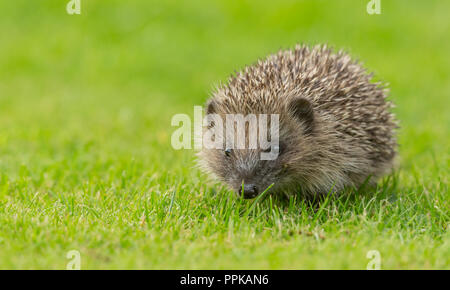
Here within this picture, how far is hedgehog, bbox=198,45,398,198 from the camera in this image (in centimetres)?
625

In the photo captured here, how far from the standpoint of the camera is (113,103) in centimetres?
1278

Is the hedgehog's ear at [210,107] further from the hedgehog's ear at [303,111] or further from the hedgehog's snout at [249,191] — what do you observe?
the hedgehog's snout at [249,191]

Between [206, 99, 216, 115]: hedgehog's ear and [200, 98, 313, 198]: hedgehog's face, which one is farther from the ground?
[206, 99, 216, 115]: hedgehog's ear

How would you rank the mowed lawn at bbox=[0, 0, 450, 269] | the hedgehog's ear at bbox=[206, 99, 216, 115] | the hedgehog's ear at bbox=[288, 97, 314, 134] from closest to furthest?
the mowed lawn at bbox=[0, 0, 450, 269]
the hedgehog's ear at bbox=[288, 97, 314, 134]
the hedgehog's ear at bbox=[206, 99, 216, 115]

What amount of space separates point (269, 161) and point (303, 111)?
0.78 m

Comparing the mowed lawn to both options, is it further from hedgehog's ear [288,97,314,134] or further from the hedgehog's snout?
hedgehog's ear [288,97,314,134]

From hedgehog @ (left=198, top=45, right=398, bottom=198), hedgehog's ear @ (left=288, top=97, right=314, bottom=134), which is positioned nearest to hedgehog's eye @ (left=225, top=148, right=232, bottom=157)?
hedgehog @ (left=198, top=45, right=398, bottom=198)

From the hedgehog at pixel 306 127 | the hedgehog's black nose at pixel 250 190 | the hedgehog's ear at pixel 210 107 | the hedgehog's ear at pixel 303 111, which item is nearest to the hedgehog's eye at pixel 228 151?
the hedgehog at pixel 306 127

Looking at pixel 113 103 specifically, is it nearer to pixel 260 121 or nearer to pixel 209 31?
pixel 209 31

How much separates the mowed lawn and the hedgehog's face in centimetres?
26

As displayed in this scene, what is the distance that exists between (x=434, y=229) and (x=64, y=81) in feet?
36.3

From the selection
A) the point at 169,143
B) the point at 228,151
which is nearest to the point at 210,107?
the point at 228,151

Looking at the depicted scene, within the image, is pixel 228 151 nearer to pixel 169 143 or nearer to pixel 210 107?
pixel 210 107

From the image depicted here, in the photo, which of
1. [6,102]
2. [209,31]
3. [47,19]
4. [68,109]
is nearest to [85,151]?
[68,109]
